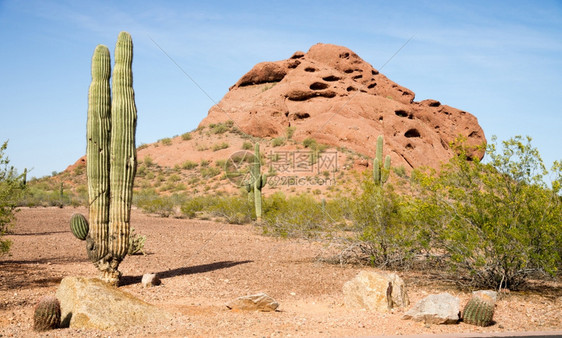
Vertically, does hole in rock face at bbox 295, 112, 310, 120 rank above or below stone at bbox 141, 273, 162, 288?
above

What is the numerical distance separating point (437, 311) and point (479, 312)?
0.57 m

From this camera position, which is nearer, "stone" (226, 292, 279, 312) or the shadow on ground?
"stone" (226, 292, 279, 312)

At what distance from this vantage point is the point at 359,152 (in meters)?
44.5

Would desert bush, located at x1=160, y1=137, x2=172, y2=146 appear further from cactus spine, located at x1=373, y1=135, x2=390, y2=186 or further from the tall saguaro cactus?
the tall saguaro cactus

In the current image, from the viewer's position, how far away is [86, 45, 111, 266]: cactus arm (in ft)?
29.7

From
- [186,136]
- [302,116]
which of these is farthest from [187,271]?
[186,136]

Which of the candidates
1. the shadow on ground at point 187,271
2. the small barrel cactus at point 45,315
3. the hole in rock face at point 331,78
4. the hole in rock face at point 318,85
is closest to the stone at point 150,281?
the shadow on ground at point 187,271

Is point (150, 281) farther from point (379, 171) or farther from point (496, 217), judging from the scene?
point (379, 171)

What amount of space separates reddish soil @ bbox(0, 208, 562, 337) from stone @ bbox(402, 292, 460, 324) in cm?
11

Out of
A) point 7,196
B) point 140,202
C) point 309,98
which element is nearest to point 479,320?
point 7,196

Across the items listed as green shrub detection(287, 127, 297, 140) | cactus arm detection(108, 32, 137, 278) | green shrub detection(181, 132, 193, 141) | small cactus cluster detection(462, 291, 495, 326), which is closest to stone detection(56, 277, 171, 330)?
cactus arm detection(108, 32, 137, 278)

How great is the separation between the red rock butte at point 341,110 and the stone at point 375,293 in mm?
37357

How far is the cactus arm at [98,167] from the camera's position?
905 centimetres

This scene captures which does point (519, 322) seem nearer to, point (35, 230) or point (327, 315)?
point (327, 315)
